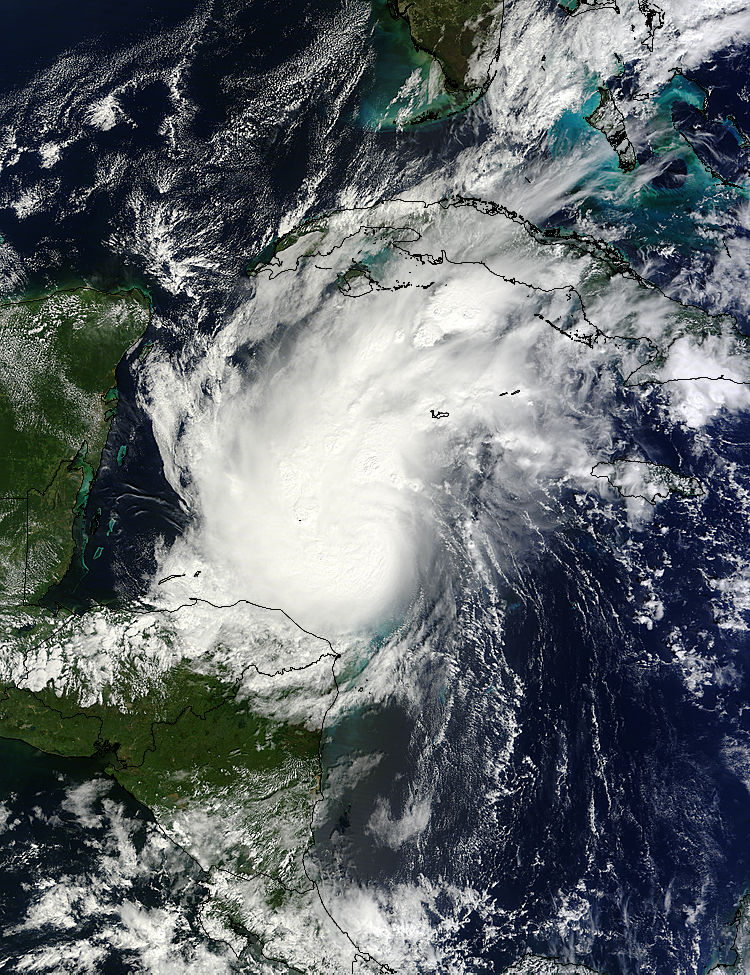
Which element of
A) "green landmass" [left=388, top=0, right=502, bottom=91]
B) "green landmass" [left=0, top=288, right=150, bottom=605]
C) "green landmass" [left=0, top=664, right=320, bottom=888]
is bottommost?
"green landmass" [left=0, top=664, right=320, bottom=888]

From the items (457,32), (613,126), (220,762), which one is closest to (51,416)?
(220,762)

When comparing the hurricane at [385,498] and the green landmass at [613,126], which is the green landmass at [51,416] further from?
the green landmass at [613,126]

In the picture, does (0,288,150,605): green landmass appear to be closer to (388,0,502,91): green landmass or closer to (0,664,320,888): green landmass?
(0,664,320,888): green landmass

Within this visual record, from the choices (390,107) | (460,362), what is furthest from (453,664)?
(390,107)

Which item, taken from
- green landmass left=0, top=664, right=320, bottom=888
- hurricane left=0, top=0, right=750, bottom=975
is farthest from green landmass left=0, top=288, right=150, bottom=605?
green landmass left=0, top=664, right=320, bottom=888

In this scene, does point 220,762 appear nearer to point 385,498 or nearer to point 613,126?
point 385,498

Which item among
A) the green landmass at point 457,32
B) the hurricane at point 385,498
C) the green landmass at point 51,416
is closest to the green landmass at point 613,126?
the hurricane at point 385,498
